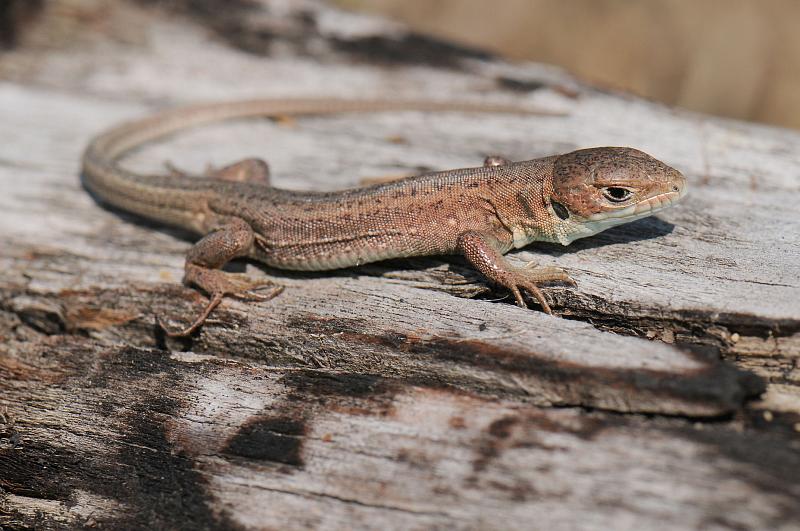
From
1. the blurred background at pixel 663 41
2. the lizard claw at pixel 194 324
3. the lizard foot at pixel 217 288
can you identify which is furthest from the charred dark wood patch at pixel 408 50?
the lizard claw at pixel 194 324

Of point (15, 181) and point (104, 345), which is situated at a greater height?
point (15, 181)

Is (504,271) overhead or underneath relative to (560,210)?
underneath

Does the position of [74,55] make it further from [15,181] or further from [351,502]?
[351,502]

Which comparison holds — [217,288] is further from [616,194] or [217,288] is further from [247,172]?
[616,194]

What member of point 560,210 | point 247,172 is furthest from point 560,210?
point 247,172

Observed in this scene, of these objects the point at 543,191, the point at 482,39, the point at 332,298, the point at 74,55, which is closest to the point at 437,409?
the point at 332,298

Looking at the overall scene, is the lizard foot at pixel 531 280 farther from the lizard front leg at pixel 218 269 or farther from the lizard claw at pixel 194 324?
the lizard claw at pixel 194 324

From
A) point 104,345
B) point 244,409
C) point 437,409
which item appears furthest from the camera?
point 104,345
